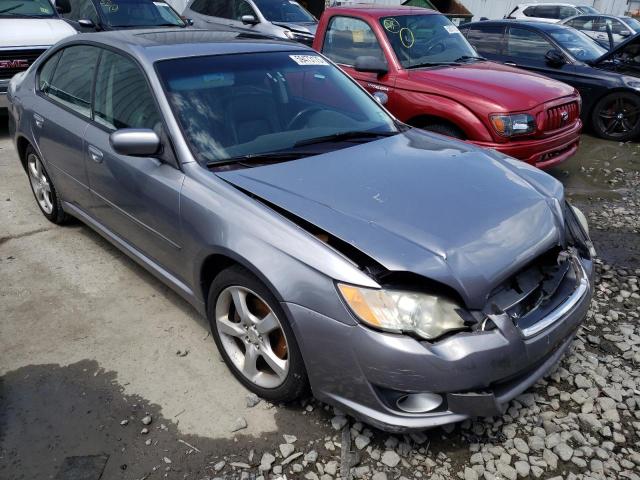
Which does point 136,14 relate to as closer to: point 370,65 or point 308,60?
point 370,65

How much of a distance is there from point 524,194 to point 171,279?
192 cm

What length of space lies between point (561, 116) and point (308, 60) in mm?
2895

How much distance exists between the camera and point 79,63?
3.69 meters

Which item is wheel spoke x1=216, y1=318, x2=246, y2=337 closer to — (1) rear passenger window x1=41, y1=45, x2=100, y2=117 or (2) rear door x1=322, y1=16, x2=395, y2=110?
(1) rear passenger window x1=41, y1=45, x2=100, y2=117

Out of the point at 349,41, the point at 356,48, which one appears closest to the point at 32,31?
the point at 349,41

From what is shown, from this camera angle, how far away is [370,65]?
5305 mm

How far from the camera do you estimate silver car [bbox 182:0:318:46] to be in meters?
9.30

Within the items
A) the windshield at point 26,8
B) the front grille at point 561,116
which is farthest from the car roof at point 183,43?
the windshield at point 26,8

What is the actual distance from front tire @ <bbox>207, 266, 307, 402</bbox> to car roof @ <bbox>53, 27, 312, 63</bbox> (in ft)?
4.49

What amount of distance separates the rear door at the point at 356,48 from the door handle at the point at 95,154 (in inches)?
118

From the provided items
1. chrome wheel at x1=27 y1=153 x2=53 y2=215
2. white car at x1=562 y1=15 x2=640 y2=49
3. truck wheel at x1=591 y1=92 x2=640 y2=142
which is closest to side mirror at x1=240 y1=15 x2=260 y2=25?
truck wheel at x1=591 y1=92 x2=640 y2=142

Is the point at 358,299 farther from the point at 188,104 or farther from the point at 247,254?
the point at 188,104

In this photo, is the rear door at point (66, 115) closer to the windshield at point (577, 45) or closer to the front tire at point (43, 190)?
the front tire at point (43, 190)

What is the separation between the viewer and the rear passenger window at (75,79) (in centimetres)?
351
